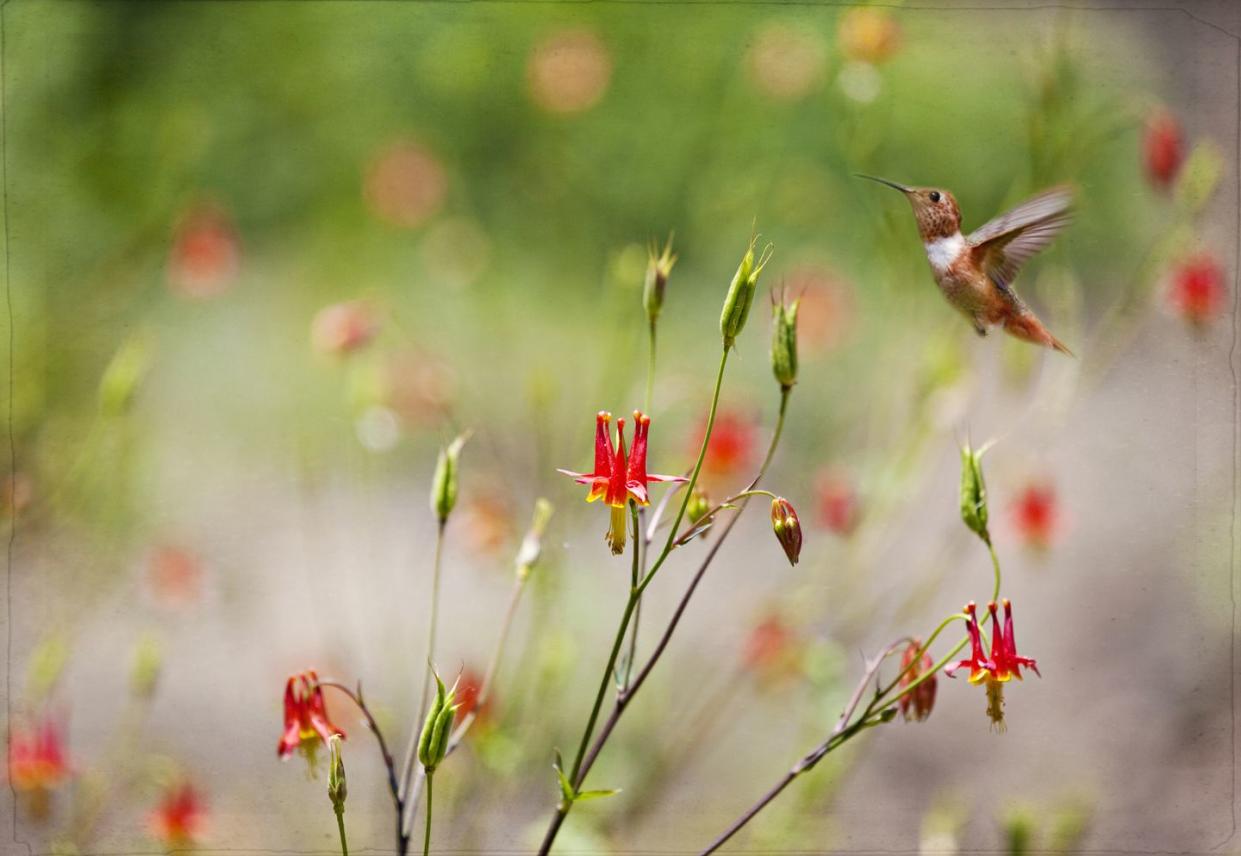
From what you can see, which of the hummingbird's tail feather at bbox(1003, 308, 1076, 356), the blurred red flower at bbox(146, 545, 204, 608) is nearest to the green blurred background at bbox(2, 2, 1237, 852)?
the blurred red flower at bbox(146, 545, 204, 608)

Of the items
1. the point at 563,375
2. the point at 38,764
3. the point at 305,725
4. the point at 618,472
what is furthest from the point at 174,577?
the point at 618,472

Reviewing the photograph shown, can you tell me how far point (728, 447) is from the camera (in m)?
1.74

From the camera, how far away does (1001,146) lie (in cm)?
215

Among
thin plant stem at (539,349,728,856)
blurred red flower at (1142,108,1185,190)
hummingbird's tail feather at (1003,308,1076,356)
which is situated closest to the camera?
thin plant stem at (539,349,728,856)

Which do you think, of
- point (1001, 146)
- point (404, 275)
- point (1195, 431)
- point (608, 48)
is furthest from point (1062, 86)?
point (404, 275)

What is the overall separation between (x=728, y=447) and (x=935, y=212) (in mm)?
581

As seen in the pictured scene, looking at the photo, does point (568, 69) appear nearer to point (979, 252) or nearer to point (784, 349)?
point (979, 252)

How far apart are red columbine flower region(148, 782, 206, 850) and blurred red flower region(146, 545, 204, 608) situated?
1.19ft

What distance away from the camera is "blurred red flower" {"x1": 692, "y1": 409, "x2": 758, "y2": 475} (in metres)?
1.73

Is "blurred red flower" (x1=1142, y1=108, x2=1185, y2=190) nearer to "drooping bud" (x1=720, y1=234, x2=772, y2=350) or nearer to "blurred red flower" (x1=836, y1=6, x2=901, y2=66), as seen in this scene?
"blurred red flower" (x1=836, y1=6, x2=901, y2=66)

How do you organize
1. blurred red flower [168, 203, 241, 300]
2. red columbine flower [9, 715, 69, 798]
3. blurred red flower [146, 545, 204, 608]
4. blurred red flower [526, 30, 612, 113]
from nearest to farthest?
1. red columbine flower [9, 715, 69, 798]
2. blurred red flower [146, 545, 204, 608]
3. blurred red flower [168, 203, 241, 300]
4. blurred red flower [526, 30, 612, 113]

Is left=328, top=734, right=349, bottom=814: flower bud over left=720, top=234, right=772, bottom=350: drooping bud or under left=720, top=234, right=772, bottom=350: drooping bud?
under

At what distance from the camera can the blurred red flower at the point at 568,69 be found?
7.47 ft

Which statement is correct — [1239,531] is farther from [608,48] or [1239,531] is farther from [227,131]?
[227,131]
